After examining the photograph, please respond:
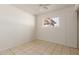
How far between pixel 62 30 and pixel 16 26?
3.11 ft

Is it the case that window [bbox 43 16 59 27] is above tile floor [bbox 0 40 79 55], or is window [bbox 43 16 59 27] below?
above

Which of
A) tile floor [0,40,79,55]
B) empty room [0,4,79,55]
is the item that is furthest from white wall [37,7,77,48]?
tile floor [0,40,79,55]

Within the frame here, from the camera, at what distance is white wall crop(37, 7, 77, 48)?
1.71m

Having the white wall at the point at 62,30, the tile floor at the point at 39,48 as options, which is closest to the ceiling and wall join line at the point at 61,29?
the white wall at the point at 62,30

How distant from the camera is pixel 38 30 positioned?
1671 millimetres

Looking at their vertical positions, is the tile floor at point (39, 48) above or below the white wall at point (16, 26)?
below

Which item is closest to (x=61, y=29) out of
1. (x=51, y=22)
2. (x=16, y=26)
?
(x=51, y=22)

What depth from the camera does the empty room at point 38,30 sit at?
167cm

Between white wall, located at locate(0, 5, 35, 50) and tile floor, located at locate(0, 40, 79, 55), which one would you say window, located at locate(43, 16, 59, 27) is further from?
tile floor, located at locate(0, 40, 79, 55)

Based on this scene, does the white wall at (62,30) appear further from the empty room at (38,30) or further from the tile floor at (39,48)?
the tile floor at (39,48)

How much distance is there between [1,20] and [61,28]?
1195 mm

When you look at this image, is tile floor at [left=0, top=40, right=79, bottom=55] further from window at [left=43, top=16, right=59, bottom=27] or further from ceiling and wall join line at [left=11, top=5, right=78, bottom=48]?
window at [left=43, top=16, right=59, bottom=27]

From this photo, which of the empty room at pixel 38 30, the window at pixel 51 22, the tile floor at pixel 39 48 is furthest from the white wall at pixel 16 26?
the window at pixel 51 22

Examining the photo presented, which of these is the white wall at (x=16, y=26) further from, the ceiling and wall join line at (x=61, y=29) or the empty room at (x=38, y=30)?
the ceiling and wall join line at (x=61, y=29)
